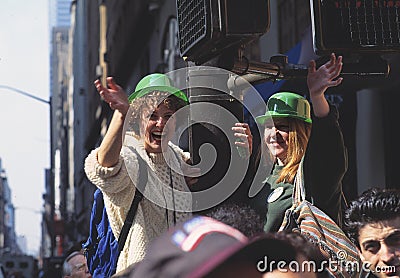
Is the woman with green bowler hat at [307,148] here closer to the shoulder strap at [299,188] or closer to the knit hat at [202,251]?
the shoulder strap at [299,188]

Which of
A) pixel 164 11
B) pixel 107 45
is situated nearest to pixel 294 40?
pixel 164 11

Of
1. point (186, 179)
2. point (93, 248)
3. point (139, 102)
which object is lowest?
point (93, 248)

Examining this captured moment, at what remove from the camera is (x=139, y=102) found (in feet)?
15.3

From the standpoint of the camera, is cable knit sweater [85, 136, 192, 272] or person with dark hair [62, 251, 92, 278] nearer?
cable knit sweater [85, 136, 192, 272]

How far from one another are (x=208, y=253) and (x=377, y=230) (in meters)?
2.58

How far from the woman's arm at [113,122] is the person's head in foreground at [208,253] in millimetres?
2271

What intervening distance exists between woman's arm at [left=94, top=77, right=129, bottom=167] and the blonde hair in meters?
0.91

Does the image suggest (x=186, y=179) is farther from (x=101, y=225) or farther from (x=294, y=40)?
(x=294, y=40)

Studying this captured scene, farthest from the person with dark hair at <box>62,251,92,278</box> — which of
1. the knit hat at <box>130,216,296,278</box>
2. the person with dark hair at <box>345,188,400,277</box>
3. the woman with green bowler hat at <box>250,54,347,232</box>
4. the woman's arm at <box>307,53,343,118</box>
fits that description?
the knit hat at <box>130,216,296,278</box>

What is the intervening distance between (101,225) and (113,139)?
765 millimetres

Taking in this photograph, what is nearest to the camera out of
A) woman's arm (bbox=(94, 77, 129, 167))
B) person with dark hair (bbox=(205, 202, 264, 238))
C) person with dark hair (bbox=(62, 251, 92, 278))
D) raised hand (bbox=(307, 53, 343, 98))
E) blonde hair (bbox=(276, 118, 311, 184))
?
person with dark hair (bbox=(205, 202, 264, 238))

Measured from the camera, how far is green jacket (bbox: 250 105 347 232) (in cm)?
467

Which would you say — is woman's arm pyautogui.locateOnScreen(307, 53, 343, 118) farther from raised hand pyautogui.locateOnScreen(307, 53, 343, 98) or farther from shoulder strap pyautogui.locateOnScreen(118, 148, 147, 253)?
shoulder strap pyautogui.locateOnScreen(118, 148, 147, 253)

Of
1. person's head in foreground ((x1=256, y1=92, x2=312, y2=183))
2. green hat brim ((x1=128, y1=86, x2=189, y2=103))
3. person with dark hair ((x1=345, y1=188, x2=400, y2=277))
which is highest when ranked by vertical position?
green hat brim ((x1=128, y1=86, x2=189, y2=103))
